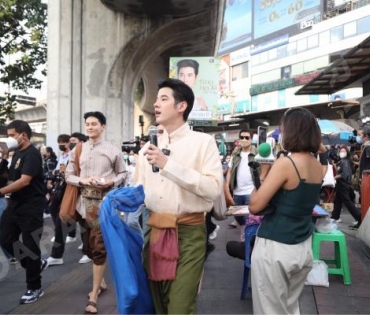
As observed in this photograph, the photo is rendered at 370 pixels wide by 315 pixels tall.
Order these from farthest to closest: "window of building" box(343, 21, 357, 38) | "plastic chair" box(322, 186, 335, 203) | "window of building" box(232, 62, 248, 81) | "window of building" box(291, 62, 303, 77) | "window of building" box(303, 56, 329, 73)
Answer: "window of building" box(232, 62, 248, 81) → "window of building" box(291, 62, 303, 77) → "window of building" box(303, 56, 329, 73) → "window of building" box(343, 21, 357, 38) → "plastic chair" box(322, 186, 335, 203)

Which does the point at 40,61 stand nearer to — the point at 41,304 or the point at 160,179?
the point at 41,304

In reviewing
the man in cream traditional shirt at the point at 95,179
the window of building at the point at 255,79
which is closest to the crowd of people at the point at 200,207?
the man in cream traditional shirt at the point at 95,179

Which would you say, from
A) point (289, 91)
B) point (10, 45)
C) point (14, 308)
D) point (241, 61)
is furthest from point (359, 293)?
point (241, 61)

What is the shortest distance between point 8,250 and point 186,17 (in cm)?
885

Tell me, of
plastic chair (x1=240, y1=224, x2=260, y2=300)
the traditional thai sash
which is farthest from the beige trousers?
plastic chair (x1=240, y1=224, x2=260, y2=300)

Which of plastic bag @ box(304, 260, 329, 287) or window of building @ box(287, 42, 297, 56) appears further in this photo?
window of building @ box(287, 42, 297, 56)

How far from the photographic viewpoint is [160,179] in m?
2.53

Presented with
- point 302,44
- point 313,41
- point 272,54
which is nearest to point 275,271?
point 313,41

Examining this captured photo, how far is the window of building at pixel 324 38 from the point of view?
4188cm

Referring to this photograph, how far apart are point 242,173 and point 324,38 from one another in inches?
1554

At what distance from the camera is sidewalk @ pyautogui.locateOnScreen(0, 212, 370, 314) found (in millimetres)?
4109

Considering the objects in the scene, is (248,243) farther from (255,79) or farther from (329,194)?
(255,79)

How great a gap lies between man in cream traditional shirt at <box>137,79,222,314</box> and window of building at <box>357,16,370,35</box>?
3935cm

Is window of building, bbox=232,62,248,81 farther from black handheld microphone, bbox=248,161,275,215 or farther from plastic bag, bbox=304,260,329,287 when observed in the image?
black handheld microphone, bbox=248,161,275,215
